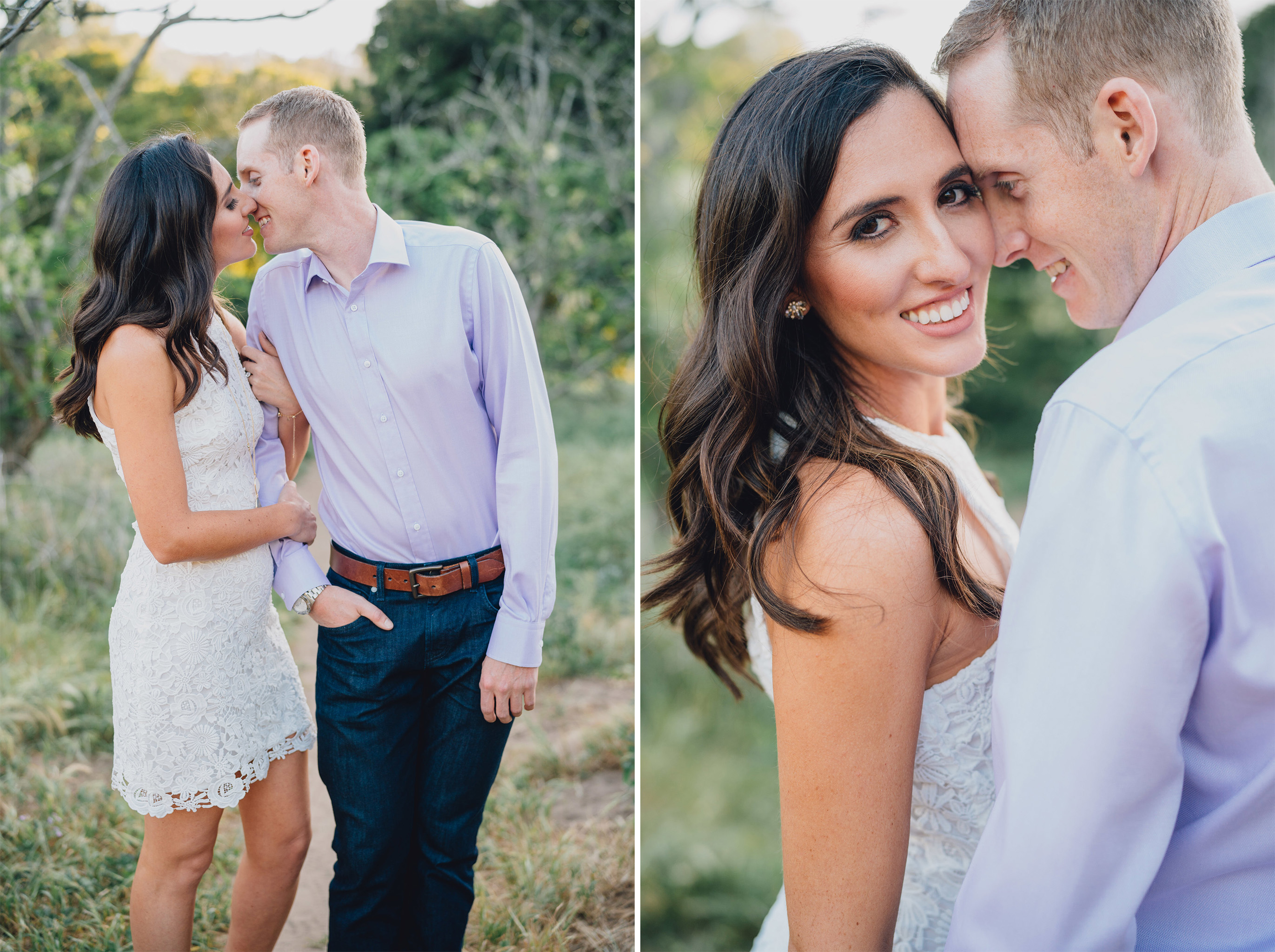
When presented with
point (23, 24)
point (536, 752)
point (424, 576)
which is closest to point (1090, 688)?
point (424, 576)

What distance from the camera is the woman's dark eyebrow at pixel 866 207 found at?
1.62 metres

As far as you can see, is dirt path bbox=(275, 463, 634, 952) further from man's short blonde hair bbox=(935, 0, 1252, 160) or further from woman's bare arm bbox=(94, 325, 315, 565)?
man's short blonde hair bbox=(935, 0, 1252, 160)

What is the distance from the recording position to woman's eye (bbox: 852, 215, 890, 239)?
5.49 feet

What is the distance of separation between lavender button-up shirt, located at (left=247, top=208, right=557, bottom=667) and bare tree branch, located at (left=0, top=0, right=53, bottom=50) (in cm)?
73

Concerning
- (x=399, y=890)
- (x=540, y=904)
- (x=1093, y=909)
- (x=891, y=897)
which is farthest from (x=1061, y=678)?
(x=540, y=904)

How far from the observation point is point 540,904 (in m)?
2.92

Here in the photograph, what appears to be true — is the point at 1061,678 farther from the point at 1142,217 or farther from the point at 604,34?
the point at 604,34

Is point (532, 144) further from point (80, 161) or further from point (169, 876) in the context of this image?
point (169, 876)

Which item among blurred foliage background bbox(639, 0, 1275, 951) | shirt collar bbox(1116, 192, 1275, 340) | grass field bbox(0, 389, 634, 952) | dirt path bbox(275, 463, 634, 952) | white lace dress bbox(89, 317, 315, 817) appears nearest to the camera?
shirt collar bbox(1116, 192, 1275, 340)

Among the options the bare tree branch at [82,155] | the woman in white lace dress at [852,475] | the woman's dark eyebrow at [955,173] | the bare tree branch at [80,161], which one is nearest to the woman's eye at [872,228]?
the woman in white lace dress at [852,475]

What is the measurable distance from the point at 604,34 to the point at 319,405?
689 cm

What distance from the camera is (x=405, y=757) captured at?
2244mm

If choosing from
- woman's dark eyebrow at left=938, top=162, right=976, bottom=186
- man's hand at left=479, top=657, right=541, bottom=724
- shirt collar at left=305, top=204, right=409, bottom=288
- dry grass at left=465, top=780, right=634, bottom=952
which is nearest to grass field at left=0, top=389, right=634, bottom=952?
dry grass at left=465, top=780, right=634, bottom=952

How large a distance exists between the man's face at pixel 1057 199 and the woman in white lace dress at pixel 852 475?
0.06 m
